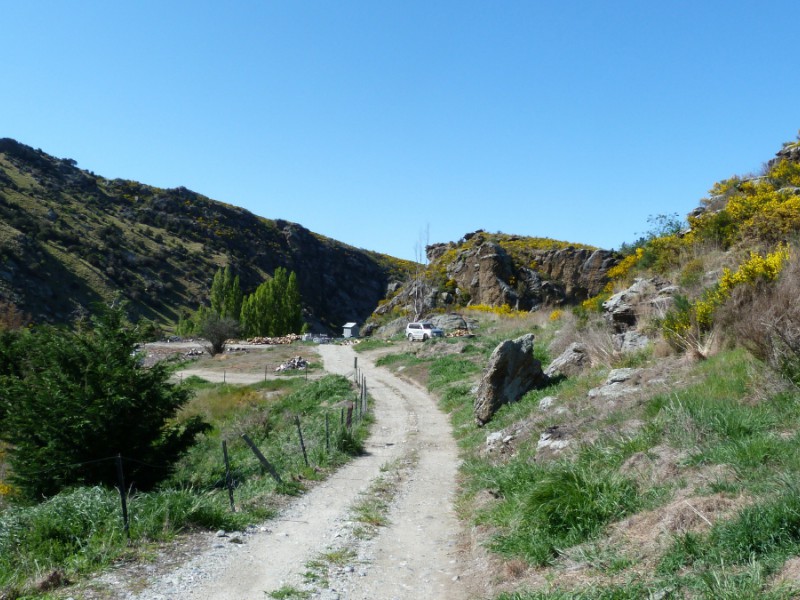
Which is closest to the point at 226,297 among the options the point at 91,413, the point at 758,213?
the point at 91,413

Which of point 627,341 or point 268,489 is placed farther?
point 627,341

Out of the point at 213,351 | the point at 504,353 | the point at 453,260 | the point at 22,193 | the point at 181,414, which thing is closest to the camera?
the point at 504,353

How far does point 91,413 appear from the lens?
46.5 ft

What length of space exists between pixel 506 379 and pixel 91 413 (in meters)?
11.0

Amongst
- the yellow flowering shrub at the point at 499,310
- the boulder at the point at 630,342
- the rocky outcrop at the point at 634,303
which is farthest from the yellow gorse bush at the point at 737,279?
the yellow flowering shrub at the point at 499,310

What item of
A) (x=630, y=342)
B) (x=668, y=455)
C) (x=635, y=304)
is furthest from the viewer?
(x=635, y=304)

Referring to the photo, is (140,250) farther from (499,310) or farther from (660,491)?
(660,491)

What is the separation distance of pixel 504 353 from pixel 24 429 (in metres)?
12.4

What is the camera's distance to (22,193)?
10456cm

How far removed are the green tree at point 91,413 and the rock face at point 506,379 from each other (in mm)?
8169

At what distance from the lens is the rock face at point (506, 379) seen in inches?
731

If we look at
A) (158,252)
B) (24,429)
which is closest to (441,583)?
(24,429)

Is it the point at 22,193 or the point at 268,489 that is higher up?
the point at 22,193

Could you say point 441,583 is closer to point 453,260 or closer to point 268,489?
point 268,489
